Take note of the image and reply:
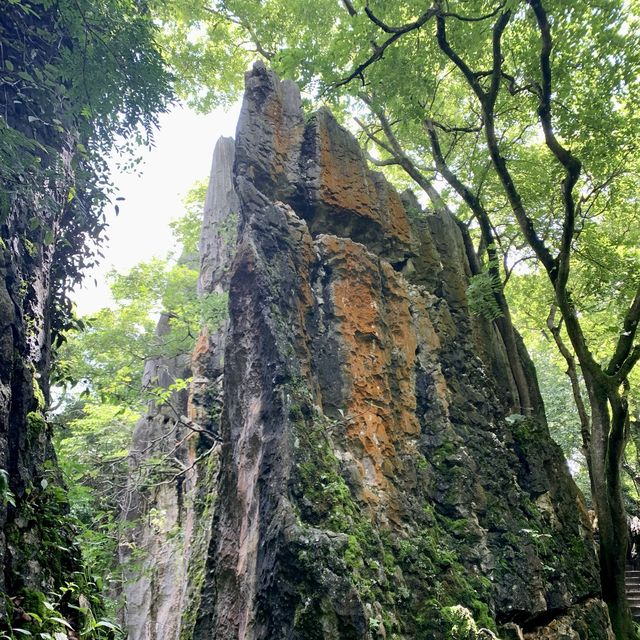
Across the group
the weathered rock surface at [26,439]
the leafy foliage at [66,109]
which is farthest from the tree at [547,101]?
the weathered rock surface at [26,439]

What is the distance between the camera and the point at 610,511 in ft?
24.9

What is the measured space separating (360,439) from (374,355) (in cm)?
124

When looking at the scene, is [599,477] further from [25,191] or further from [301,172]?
[25,191]

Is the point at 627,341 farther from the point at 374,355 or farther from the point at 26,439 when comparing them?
the point at 26,439

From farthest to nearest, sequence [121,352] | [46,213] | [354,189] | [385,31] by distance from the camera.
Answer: [121,352]
[354,189]
[385,31]
[46,213]

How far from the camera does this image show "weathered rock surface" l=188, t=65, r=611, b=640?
4711 mm

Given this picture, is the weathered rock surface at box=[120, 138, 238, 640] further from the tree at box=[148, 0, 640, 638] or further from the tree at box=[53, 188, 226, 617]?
the tree at box=[148, 0, 640, 638]

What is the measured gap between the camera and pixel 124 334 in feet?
38.7

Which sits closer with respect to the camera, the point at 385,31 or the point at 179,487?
the point at 385,31

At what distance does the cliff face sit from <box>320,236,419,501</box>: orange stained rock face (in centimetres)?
3

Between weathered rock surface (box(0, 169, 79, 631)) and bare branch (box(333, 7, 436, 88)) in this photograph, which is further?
bare branch (box(333, 7, 436, 88))

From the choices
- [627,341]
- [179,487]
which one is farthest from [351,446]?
[627,341]

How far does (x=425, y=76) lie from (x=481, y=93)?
0.98 metres

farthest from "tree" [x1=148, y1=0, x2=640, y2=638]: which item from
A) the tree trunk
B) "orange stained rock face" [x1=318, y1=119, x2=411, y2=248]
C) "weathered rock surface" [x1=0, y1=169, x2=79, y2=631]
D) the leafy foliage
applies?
"weathered rock surface" [x1=0, y1=169, x2=79, y2=631]
